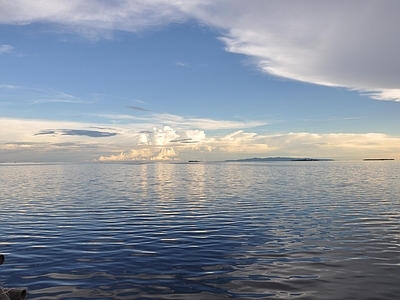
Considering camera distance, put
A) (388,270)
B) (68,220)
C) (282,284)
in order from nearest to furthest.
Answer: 1. (282,284)
2. (388,270)
3. (68,220)

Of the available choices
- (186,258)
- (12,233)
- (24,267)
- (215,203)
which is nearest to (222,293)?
(186,258)

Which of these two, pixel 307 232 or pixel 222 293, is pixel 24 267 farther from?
pixel 307 232

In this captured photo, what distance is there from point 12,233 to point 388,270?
1095 inches

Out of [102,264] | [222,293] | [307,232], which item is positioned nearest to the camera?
[222,293]

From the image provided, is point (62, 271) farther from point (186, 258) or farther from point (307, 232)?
point (307, 232)

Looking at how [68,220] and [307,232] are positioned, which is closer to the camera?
[307,232]

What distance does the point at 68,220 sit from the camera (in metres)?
37.0

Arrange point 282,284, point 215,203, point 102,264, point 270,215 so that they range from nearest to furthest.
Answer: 1. point 282,284
2. point 102,264
3. point 270,215
4. point 215,203

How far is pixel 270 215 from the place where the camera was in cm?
3950

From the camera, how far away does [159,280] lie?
18578 millimetres

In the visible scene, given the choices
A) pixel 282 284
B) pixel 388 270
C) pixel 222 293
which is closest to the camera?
pixel 222 293

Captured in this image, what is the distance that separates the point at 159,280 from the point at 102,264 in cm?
447

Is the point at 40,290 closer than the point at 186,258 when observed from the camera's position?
Yes

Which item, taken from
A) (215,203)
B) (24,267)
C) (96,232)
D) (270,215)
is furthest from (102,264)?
(215,203)
